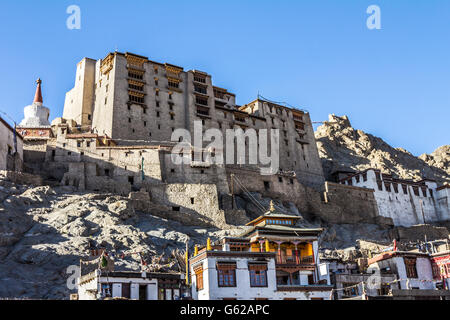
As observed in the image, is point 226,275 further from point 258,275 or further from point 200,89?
point 200,89

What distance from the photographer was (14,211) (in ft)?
160

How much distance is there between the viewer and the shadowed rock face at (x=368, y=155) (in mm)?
96750

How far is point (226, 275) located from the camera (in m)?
34.4

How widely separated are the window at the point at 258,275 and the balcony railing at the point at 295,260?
415 centimetres

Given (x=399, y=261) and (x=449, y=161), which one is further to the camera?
(x=449, y=161)

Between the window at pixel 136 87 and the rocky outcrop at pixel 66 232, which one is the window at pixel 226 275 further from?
the window at pixel 136 87

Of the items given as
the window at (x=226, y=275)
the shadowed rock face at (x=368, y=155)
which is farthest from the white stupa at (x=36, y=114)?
the window at (x=226, y=275)

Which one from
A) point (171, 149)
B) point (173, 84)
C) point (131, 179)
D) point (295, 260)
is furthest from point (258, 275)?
point (173, 84)

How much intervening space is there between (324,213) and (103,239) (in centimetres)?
3443

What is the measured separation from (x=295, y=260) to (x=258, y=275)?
5.54 m

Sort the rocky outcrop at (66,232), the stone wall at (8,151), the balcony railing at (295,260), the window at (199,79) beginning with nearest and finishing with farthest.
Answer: the balcony railing at (295,260) → the rocky outcrop at (66,232) → the stone wall at (8,151) → the window at (199,79)

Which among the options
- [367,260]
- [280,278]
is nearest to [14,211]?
[280,278]

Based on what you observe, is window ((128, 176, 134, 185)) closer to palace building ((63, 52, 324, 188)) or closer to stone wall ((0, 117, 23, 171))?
palace building ((63, 52, 324, 188))

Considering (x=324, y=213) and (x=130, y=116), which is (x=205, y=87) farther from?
(x=324, y=213)
